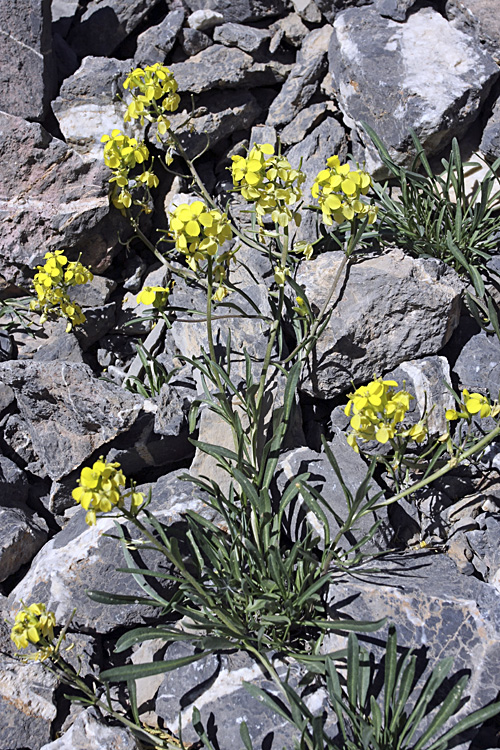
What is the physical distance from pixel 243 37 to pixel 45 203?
62.0 inches

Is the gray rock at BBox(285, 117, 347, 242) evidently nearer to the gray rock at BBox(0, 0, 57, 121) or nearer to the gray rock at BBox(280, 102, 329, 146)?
the gray rock at BBox(280, 102, 329, 146)

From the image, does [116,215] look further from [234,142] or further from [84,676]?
[84,676]

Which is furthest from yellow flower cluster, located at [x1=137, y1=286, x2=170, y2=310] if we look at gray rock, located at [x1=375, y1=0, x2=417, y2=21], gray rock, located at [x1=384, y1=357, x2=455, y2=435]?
gray rock, located at [x1=375, y1=0, x2=417, y2=21]

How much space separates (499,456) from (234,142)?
2.47 metres

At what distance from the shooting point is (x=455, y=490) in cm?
294

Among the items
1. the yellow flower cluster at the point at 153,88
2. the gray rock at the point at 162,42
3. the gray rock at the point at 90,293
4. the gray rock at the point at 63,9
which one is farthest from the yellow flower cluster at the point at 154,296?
the gray rock at the point at 63,9

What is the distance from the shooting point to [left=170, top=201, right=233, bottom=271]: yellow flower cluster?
2098 mm

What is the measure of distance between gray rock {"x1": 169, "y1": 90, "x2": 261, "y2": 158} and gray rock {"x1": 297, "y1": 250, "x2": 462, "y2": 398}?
4.41 feet

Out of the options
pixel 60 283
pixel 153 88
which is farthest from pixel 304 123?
pixel 60 283

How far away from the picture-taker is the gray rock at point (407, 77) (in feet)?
11.4

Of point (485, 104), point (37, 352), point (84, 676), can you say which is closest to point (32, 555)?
point (84, 676)

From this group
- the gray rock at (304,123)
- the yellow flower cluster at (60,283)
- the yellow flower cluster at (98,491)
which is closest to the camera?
the yellow flower cluster at (98,491)

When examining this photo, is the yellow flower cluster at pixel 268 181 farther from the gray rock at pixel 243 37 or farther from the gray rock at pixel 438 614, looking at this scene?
the gray rock at pixel 243 37

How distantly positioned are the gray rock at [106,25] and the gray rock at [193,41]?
331mm
